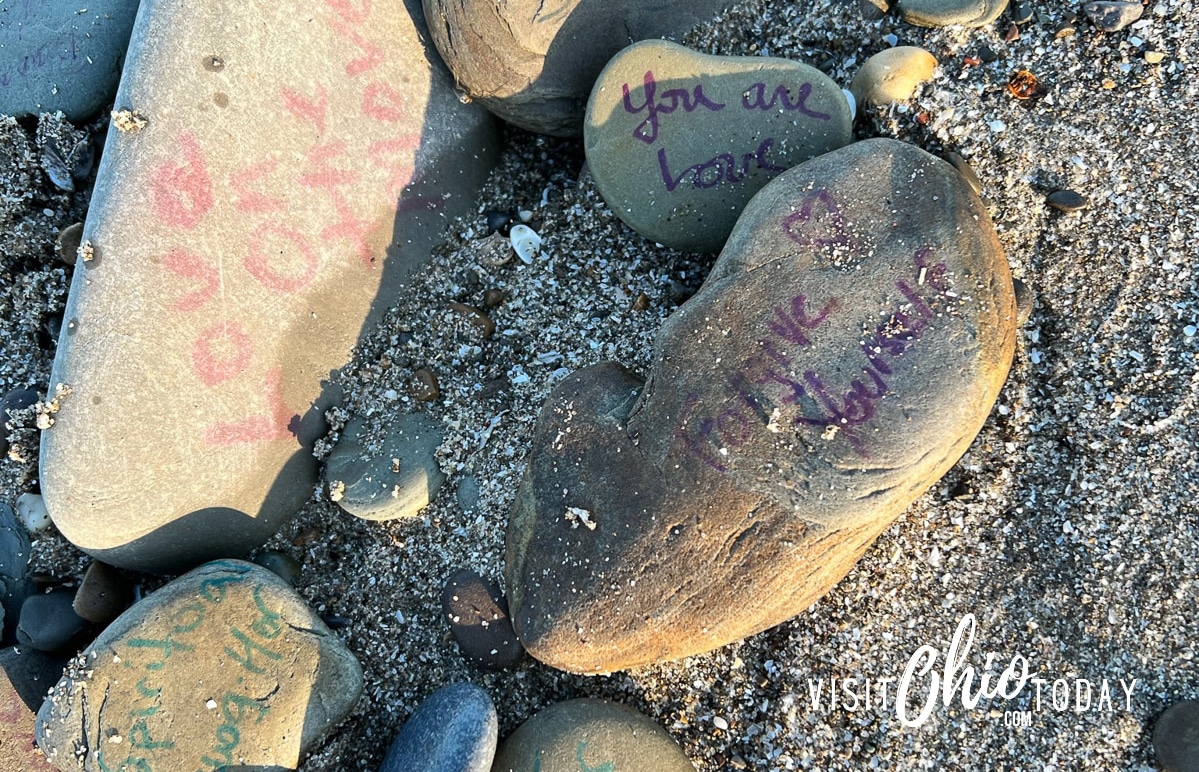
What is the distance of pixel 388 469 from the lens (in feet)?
7.77

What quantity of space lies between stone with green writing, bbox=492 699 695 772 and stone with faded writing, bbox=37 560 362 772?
22.0 inches

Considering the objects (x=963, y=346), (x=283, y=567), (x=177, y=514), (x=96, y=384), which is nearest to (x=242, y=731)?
(x=283, y=567)

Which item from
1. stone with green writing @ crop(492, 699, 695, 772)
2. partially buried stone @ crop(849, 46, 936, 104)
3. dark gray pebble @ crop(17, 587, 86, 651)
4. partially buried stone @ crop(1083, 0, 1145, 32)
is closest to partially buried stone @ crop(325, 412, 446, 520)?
stone with green writing @ crop(492, 699, 695, 772)

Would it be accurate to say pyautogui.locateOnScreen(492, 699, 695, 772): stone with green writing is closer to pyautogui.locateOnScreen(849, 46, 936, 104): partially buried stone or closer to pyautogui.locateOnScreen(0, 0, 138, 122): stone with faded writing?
pyautogui.locateOnScreen(849, 46, 936, 104): partially buried stone

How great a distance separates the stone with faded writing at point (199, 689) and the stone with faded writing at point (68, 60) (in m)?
1.82

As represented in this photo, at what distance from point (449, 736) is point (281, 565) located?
0.83 m

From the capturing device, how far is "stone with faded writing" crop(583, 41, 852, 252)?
223cm

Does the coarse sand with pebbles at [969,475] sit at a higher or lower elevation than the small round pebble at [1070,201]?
lower

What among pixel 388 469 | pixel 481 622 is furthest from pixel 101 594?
pixel 481 622

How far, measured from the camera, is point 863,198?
2.00 m

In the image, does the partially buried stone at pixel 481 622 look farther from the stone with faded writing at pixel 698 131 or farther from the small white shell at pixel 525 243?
the stone with faded writing at pixel 698 131

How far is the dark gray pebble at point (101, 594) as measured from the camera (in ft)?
7.80

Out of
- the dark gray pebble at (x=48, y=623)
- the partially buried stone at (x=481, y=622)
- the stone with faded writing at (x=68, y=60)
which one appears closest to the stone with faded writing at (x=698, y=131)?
the partially buried stone at (x=481, y=622)

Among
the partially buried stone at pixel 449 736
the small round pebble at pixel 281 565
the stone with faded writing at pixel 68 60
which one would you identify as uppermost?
the stone with faded writing at pixel 68 60
